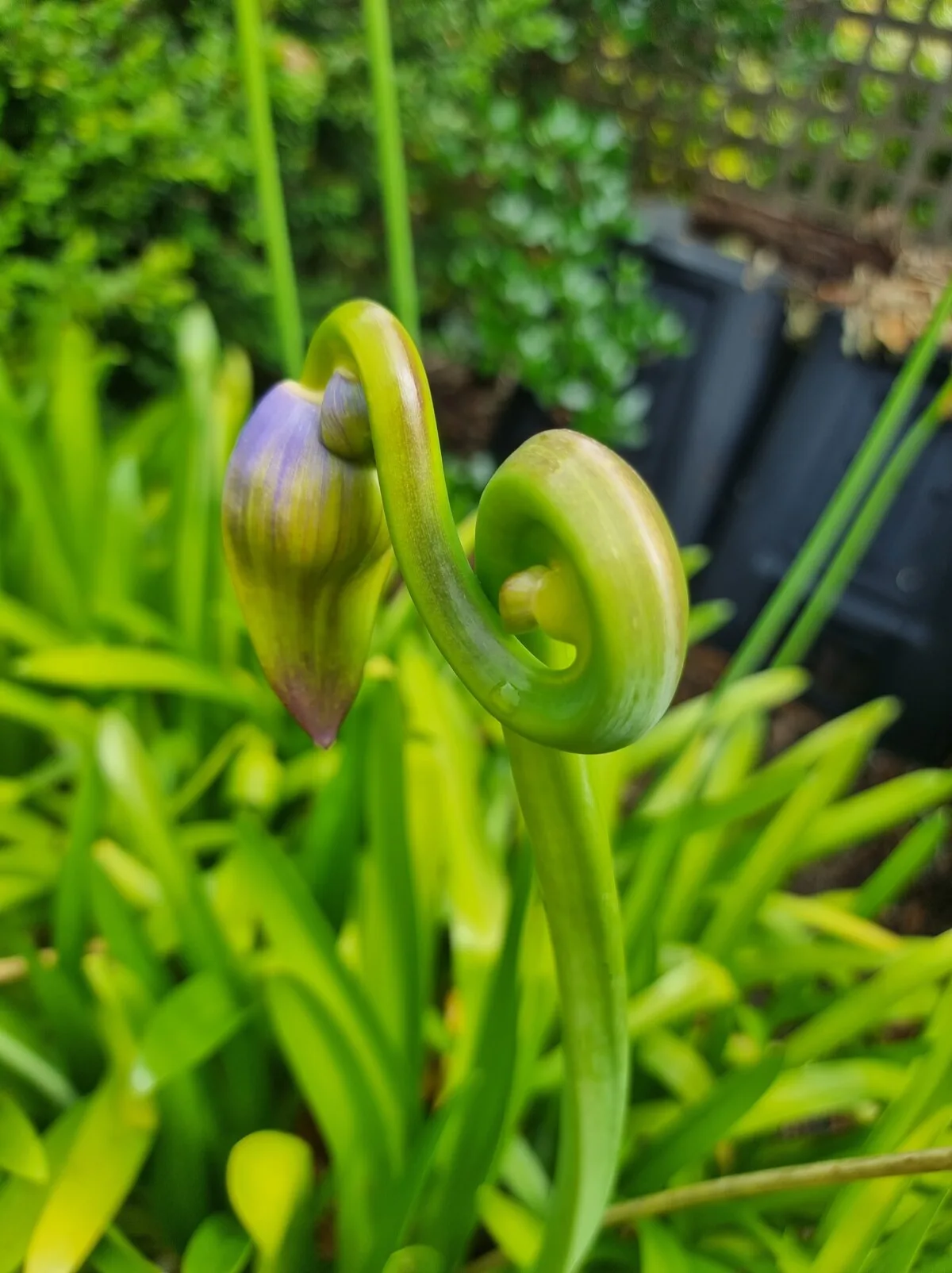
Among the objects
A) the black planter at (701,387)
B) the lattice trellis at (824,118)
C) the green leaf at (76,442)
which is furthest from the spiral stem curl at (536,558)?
the lattice trellis at (824,118)

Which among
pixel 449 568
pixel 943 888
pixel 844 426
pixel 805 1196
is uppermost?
pixel 449 568

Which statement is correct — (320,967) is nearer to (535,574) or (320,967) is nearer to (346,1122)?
(346,1122)

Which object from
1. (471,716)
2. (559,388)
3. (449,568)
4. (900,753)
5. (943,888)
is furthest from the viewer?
(900,753)

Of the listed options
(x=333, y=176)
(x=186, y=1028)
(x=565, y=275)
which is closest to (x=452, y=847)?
(x=186, y=1028)

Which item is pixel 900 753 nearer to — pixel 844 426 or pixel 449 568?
pixel 844 426

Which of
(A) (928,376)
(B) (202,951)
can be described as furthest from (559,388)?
(B) (202,951)

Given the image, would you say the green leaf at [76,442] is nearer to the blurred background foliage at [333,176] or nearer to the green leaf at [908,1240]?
the blurred background foliage at [333,176]

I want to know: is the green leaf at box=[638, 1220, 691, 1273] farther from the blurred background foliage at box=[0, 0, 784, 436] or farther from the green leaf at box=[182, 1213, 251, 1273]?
the blurred background foliage at box=[0, 0, 784, 436]
